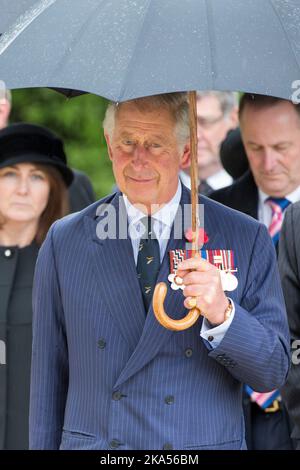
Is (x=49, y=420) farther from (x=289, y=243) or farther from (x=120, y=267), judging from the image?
(x=289, y=243)

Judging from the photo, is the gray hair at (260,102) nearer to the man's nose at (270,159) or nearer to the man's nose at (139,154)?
the man's nose at (270,159)

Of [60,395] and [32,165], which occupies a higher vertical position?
[32,165]

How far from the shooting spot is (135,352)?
156 inches

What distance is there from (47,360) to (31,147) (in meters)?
1.91

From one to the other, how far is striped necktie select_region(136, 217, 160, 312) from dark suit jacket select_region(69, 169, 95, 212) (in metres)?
2.21

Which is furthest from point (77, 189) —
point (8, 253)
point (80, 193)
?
point (8, 253)

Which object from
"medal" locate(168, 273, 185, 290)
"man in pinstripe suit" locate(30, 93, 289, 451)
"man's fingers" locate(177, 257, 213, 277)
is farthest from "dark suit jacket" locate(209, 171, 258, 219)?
"man's fingers" locate(177, 257, 213, 277)

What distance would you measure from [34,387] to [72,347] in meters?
0.22

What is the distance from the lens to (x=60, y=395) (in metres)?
4.23

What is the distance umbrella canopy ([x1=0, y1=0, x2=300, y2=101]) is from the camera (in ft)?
11.7

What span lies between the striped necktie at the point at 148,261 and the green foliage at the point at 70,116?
9.35 m

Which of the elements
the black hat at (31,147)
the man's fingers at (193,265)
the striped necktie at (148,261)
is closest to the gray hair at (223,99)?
the black hat at (31,147)

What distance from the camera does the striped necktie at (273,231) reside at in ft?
18.0
